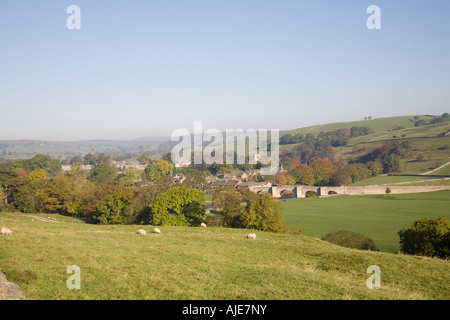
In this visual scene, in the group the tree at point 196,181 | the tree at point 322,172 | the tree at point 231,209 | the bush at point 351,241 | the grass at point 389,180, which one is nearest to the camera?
the bush at point 351,241

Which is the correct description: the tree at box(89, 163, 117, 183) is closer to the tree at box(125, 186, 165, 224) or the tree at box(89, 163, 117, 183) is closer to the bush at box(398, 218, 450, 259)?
the tree at box(125, 186, 165, 224)

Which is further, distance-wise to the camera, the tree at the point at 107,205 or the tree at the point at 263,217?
the tree at the point at 107,205

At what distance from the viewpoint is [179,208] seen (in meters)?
43.8

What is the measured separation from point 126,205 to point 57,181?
23287mm

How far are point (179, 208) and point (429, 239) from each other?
2776 centimetres

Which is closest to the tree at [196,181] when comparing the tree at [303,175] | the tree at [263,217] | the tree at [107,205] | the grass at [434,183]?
the tree at [303,175]

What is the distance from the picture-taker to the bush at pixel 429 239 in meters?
28.2

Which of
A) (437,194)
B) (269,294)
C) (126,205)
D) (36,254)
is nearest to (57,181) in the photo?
(126,205)

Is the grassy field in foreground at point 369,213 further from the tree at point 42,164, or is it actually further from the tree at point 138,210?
the tree at point 42,164

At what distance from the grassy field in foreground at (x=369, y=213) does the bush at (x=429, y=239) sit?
9800 mm

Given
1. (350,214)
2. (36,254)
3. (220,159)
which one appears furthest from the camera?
(220,159)

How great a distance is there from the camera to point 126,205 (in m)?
49.9

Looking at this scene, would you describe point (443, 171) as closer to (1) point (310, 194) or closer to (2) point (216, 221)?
(1) point (310, 194)
